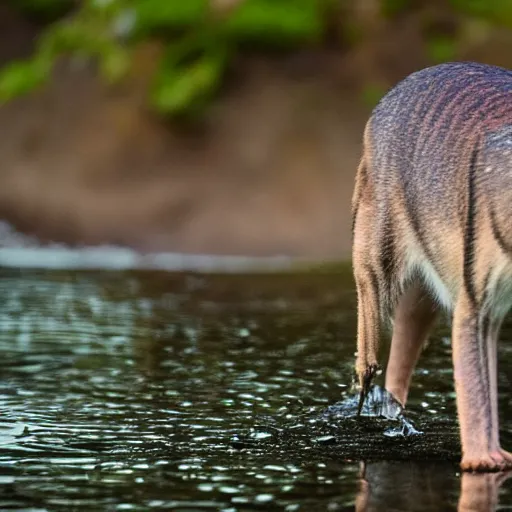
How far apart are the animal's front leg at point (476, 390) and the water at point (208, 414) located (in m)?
0.13

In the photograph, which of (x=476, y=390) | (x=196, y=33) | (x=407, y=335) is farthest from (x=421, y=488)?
(x=196, y=33)

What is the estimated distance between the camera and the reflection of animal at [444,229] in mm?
A: 6062

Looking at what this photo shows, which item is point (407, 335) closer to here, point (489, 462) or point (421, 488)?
point (489, 462)

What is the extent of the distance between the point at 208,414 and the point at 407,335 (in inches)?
49.3

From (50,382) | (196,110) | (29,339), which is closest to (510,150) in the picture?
(50,382)

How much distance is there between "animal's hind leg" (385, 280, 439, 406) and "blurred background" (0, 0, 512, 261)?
306 inches

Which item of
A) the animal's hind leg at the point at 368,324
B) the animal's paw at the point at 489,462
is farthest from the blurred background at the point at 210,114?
the animal's paw at the point at 489,462

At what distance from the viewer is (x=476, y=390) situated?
20.1 feet

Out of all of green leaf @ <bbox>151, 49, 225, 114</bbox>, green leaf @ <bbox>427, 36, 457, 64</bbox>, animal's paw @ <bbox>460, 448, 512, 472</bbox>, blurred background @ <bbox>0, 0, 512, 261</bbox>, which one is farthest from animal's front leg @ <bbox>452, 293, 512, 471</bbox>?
green leaf @ <bbox>427, 36, 457, 64</bbox>

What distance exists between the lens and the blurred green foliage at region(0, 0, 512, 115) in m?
18.0

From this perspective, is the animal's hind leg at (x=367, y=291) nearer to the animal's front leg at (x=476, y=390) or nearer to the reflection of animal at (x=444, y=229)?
the reflection of animal at (x=444, y=229)

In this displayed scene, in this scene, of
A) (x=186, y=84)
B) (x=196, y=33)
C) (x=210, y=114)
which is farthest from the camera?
(x=196, y=33)

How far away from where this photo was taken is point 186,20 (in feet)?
59.3

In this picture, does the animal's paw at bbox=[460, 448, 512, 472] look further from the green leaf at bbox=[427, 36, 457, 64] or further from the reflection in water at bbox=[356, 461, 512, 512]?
the green leaf at bbox=[427, 36, 457, 64]
